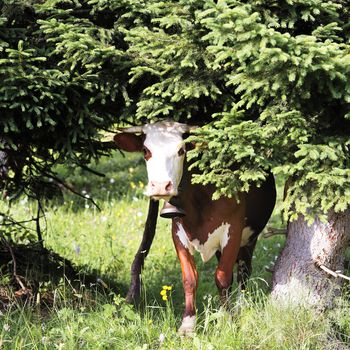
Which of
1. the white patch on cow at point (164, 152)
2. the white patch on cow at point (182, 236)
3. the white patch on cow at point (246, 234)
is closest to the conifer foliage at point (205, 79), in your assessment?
the white patch on cow at point (164, 152)

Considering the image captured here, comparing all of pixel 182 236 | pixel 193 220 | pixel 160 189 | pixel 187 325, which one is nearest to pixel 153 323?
pixel 187 325

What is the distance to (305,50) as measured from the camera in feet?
13.9

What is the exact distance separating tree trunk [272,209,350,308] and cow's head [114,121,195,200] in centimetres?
107

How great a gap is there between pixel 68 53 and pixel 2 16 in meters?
0.69

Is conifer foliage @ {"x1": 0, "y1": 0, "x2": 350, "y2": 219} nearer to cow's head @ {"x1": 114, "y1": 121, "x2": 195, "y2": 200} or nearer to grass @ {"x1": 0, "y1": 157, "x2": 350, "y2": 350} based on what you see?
cow's head @ {"x1": 114, "y1": 121, "x2": 195, "y2": 200}

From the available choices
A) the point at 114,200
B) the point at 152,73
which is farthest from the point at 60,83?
the point at 114,200

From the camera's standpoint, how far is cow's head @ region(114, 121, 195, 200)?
4965 mm

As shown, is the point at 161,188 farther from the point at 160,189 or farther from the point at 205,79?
the point at 205,79

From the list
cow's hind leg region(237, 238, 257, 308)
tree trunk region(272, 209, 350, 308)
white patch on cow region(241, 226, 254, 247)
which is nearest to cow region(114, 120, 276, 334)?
white patch on cow region(241, 226, 254, 247)

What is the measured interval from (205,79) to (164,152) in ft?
1.89

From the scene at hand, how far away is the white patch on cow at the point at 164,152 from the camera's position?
500 centimetres

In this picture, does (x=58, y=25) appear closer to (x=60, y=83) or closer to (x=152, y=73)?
(x=60, y=83)

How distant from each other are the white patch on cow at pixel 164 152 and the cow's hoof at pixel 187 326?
97 cm

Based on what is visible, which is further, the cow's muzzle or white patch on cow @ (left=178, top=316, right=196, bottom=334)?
white patch on cow @ (left=178, top=316, right=196, bottom=334)
